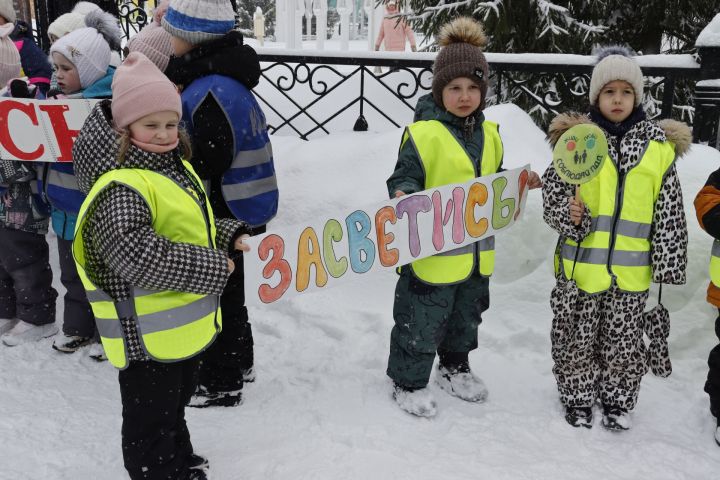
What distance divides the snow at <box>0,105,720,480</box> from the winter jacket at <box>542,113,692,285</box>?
0.83 metres

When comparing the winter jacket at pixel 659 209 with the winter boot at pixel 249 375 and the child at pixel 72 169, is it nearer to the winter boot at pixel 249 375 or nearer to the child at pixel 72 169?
the winter boot at pixel 249 375

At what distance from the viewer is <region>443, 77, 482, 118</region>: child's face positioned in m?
2.86

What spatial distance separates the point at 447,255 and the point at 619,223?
0.77 meters

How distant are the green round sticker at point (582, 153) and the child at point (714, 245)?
0.58m

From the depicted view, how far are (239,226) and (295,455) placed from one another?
3.39 ft

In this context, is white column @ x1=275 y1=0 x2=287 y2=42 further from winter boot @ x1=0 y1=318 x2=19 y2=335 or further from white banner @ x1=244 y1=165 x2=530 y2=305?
white banner @ x1=244 y1=165 x2=530 y2=305

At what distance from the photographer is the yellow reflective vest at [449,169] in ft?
9.47

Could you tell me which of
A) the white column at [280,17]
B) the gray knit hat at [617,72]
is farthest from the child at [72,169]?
the white column at [280,17]

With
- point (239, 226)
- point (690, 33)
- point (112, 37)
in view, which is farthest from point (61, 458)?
point (690, 33)

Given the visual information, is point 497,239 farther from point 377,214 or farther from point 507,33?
point 507,33

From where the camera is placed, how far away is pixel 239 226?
2.47 metres

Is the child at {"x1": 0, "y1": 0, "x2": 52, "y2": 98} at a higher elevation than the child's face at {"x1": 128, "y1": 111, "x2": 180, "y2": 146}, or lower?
higher

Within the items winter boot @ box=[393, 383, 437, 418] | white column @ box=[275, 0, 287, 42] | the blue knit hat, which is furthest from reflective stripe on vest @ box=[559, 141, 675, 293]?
white column @ box=[275, 0, 287, 42]

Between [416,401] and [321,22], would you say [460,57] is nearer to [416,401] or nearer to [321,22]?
[416,401]
